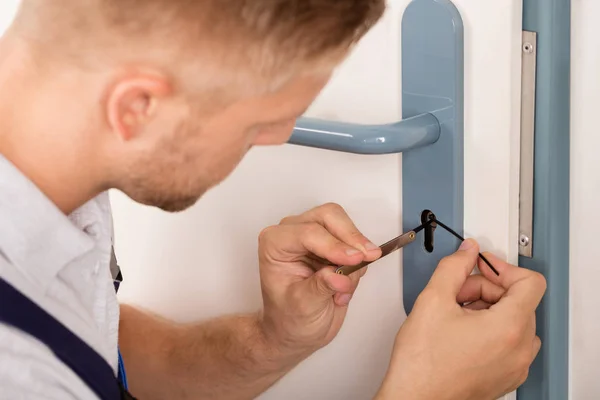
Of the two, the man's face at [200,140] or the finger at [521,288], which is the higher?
the man's face at [200,140]

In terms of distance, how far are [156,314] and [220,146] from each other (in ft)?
1.29

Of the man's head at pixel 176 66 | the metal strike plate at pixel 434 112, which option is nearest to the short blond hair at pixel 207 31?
the man's head at pixel 176 66

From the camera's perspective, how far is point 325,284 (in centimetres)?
62

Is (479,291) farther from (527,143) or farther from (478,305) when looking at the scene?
(527,143)

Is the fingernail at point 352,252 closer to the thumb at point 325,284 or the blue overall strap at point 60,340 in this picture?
the thumb at point 325,284

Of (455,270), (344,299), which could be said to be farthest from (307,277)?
(455,270)

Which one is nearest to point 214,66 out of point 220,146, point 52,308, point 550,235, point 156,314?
point 220,146

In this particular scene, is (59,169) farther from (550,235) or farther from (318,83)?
(550,235)

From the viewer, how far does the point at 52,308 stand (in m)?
0.49

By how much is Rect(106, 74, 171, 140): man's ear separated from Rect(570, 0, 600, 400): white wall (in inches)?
12.1

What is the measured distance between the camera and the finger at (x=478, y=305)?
24.0 inches

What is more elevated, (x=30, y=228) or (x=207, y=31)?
(x=207, y=31)

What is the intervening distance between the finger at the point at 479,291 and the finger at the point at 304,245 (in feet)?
0.30

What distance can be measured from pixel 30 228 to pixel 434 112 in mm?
309
